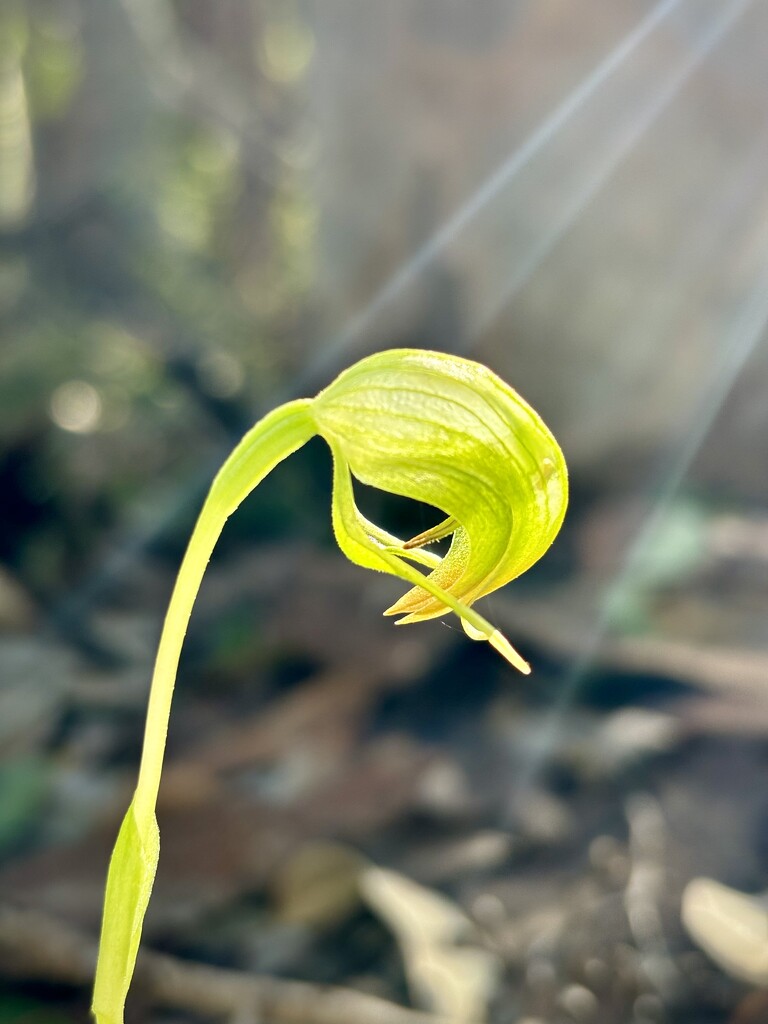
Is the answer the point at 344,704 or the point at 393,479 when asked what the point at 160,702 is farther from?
the point at 344,704

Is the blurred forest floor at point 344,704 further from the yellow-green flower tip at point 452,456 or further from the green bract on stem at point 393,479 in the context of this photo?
Answer: the yellow-green flower tip at point 452,456

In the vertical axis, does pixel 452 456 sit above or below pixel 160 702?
above

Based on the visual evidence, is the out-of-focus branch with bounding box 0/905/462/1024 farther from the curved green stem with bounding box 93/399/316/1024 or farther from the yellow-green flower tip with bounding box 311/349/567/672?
the yellow-green flower tip with bounding box 311/349/567/672

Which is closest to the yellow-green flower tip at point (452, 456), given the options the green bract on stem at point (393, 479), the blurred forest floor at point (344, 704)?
the green bract on stem at point (393, 479)

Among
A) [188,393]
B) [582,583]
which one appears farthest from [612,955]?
[188,393]

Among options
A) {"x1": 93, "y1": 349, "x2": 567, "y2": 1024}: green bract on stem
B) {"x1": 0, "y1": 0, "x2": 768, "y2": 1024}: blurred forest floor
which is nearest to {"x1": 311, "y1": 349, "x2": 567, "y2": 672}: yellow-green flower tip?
{"x1": 93, "y1": 349, "x2": 567, "y2": 1024}: green bract on stem

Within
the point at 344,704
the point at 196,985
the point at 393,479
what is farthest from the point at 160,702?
the point at 344,704

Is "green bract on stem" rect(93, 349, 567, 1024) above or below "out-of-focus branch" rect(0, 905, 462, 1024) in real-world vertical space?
above

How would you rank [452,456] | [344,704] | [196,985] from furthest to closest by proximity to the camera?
[344,704]
[196,985]
[452,456]
